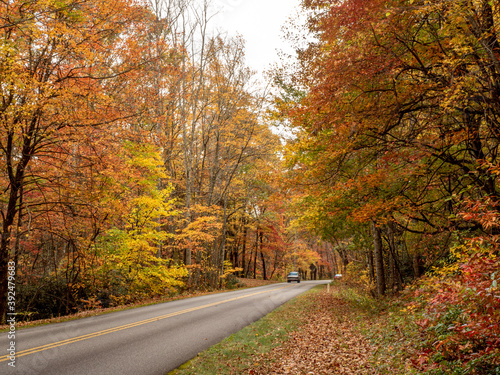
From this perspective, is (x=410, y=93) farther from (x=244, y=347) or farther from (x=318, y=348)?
(x=244, y=347)

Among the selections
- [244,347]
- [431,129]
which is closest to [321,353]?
[244,347]

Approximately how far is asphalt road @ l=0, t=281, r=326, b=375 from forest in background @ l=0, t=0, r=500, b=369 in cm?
285

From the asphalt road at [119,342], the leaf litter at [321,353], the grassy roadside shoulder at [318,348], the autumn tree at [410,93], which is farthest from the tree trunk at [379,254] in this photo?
the asphalt road at [119,342]

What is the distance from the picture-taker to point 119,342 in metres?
7.00

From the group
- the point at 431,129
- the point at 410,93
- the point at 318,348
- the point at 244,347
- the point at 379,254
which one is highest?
the point at 410,93

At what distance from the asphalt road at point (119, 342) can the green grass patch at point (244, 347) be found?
0.34m

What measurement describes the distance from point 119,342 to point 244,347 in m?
3.01

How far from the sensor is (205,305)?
13078mm

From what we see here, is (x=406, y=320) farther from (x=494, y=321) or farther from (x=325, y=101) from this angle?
(x=325, y=101)

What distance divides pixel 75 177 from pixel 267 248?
97.2 feet

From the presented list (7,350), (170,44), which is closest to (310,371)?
(7,350)

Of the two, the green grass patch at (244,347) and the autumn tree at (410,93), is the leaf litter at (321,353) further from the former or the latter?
the autumn tree at (410,93)

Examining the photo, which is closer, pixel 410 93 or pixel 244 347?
pixel 410 93

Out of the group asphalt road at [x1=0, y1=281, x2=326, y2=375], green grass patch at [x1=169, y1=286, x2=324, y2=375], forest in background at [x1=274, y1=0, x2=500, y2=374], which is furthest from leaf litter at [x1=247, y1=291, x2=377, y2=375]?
asphalt road at [x1=0, y1=281, x2=326, y2=375]
